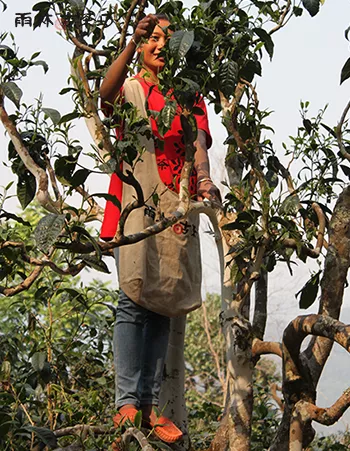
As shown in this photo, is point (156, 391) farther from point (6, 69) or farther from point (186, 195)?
point (6, 69)

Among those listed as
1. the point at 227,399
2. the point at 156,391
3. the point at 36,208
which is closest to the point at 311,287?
the point at 227,399

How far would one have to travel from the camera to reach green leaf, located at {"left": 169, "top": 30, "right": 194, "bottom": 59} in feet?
7.27

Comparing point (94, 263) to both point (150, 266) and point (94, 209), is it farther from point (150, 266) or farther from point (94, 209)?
point (94, 209)

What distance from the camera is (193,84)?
2268 millimetres

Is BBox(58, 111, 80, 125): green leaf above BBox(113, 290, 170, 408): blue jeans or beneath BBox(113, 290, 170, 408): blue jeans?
above

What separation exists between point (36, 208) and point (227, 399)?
1213cm

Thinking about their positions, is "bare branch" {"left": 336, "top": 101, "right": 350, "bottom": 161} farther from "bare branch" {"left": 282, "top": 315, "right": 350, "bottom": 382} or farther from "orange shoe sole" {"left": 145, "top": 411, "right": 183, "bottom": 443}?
"orange shoe sole" {"left": 145, "top": 411, "right": 183, "bottom": 443}

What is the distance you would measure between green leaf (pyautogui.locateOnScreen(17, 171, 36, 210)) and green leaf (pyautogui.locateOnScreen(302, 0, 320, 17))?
1076 millimetres

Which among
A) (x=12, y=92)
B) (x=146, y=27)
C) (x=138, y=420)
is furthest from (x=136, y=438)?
(x=146, y=27)

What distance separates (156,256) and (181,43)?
812mm

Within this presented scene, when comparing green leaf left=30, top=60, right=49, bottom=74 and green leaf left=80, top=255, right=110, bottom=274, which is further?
green leaf left=30, top=60, right=49, bottom=74

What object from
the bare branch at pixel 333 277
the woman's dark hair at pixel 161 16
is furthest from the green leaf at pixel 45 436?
the woman's dark hair at pixel 161 16

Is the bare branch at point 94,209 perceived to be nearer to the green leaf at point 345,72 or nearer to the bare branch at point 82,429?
the bare branch at point 82,429

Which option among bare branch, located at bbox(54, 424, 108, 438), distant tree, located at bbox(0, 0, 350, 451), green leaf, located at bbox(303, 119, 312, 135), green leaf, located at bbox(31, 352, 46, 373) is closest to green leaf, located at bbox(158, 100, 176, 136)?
distant tree, located at bbox(0, 0, 350, 451)
